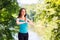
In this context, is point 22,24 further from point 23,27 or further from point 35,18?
point 35,18

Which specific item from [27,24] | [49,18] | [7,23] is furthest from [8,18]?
[49,18]

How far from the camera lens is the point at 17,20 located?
241cm

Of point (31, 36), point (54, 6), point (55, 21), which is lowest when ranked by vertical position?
point (31, 36)

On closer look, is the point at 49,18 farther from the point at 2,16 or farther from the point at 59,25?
the point at 2,16

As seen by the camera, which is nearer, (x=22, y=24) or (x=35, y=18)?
(x=22, y=24)

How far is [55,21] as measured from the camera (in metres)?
2.52

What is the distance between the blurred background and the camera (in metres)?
2.41

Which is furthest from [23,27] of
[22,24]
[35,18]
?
[35,18]

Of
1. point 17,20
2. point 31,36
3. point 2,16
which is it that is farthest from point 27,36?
point 2,16

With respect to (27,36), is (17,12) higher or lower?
higher

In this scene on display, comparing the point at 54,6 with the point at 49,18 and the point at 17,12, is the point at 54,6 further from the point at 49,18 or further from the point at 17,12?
the point at 17,12

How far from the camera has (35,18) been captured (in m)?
2.49

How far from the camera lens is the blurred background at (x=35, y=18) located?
94.8 inches

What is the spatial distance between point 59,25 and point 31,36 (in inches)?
14.1
